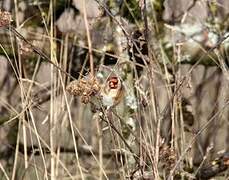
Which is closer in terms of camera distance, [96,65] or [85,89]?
[85,89]

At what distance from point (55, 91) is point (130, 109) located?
19 cm

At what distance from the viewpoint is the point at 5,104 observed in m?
1.50

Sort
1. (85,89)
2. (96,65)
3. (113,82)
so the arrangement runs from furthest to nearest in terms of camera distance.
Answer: (96,65)
(113,82)
(85,89)

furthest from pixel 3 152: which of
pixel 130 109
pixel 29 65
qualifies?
pixel 130 109

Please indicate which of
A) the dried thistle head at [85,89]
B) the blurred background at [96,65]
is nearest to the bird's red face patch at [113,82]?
the dried thistle head at [85,89]

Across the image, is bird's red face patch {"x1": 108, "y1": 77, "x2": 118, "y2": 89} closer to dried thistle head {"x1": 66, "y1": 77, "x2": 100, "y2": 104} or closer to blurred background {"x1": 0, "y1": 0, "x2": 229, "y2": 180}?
dried thistle head {"x1": 66, "y1": 77, "x2": 100, "y2": 104}

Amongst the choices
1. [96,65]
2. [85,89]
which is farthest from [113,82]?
[96,65]

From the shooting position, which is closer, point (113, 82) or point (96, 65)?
point (113, 82)

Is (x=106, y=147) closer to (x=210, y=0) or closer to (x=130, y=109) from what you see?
(x=130, y=109)

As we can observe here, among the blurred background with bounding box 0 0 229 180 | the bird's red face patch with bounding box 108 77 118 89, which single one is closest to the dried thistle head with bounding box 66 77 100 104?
the bird's red face patch with bounding box 108 77 118 89

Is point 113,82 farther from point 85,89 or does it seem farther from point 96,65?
point 96,65

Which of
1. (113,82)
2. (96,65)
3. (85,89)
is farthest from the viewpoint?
(96,65)

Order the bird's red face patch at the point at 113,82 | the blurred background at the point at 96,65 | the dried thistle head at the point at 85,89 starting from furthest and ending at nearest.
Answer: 1. the blurred background at the point at 96,65
2. the bird's red face patch at the point at 113,82
3. the dried thistle head at the point at 85,89

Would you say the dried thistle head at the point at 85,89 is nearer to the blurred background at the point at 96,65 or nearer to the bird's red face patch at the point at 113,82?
the bird's red face patch at the point at 113,82
